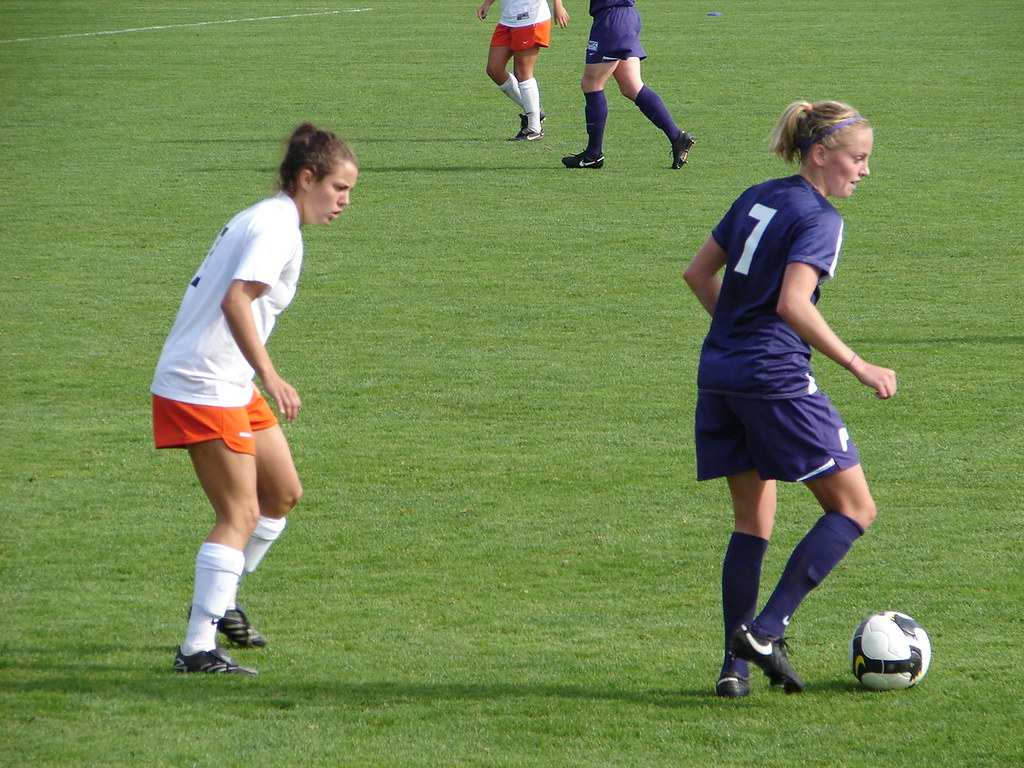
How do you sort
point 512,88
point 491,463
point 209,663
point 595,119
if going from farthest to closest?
point 512,88 → point 595,119 → point 491,463 → point 209,663

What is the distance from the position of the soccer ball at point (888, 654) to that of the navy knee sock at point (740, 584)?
0.35 meters

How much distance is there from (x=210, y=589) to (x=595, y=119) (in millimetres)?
9439

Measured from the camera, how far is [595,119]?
13.1m

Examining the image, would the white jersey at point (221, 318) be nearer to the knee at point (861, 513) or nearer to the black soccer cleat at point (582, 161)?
the knee at point (861, 513)

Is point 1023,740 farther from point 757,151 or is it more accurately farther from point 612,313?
point 757,151

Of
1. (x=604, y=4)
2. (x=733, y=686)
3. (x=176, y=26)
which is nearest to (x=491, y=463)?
(x=733, y=686)

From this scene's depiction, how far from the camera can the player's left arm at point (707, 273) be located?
166 inches

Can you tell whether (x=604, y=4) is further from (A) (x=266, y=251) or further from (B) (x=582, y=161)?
(A) (x=266, y=251)

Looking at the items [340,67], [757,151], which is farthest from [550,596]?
[340,67]

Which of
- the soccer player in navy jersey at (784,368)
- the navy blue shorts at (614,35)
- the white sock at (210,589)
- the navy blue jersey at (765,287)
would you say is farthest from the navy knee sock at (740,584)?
the navy blue shorts at (614,35)

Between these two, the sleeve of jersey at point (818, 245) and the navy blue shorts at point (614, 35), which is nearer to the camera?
the sleeve of jersey at point (818, 245)

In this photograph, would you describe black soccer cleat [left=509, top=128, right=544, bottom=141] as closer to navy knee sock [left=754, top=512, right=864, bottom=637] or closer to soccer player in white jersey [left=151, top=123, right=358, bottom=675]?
soccer player in white jersey [left=151, top=123, right=358, bottom=675]

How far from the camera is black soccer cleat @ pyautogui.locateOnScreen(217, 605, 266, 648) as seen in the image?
458 cm

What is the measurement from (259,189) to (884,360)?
20.6 feet
